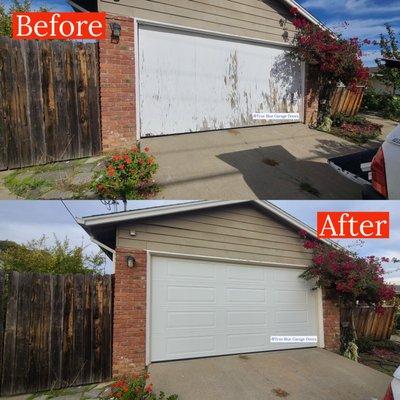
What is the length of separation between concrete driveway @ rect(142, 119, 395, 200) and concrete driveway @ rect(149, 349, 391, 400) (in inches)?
114

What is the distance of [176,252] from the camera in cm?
768

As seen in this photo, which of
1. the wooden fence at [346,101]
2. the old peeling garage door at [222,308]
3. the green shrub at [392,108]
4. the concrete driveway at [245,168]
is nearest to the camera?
the concrete driveway at [245,168]

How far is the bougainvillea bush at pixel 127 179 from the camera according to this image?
21.1 ft

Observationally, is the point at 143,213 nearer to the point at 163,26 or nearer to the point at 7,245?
the point at 163,26

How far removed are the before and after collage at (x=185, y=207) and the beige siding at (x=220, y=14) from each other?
1.6 inches

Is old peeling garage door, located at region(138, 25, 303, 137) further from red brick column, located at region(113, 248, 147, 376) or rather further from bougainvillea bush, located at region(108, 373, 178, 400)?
bougainvillea bush, located at region(108, 373, 178, 400)

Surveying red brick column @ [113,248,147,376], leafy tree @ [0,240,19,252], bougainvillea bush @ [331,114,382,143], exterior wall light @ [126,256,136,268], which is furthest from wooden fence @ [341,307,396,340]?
leafy tree @ [0,240,19,252]

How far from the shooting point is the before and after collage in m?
6.09

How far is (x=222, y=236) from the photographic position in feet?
27.5

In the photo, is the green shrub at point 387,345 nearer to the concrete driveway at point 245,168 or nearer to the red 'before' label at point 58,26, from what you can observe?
the concrete driveway at point 245,168

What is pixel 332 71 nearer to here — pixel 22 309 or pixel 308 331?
pixel 308 331

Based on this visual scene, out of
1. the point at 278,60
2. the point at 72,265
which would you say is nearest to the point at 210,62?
the point at 278,60

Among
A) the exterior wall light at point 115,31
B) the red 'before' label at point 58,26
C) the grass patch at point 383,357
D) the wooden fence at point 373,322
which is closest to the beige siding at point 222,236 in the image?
the grass patch at point 383,357

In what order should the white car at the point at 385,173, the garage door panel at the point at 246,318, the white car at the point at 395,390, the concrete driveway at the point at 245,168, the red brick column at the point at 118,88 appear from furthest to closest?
the garage door panel at the point at 246,318 → the red brick column at the point at 118,88 → the concrete driveway at the point at 245,168 → the white car at the point at 385,173 → the white car at the point at 395,390
